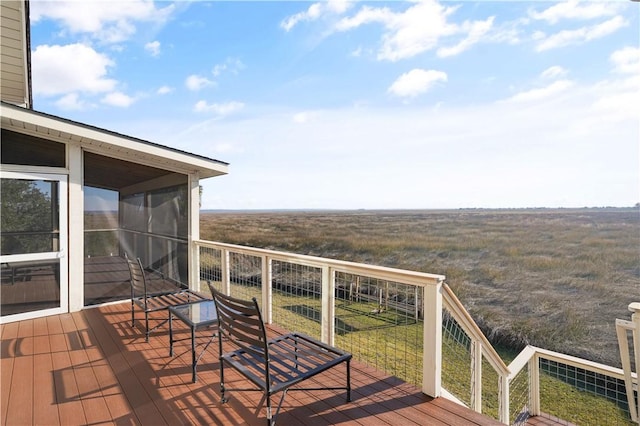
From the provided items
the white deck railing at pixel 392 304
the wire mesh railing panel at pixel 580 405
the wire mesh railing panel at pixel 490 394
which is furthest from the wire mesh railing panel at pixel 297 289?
the wire mesh railing panel at pixel 580 405

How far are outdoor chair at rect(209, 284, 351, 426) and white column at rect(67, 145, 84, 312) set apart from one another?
3.37m

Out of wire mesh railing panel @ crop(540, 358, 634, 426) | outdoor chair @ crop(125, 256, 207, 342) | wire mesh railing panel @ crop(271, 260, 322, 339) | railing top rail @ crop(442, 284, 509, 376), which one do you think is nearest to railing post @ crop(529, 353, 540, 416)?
railing top rail @ crop(442, 284, 509, 376)

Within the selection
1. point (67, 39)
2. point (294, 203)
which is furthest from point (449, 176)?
point (67, 39)

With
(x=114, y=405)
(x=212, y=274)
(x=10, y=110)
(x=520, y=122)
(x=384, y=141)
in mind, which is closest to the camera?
(x=114, y=405)

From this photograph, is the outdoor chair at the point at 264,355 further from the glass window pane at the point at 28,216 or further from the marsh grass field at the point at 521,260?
the marsh grass field at the point at 521,260

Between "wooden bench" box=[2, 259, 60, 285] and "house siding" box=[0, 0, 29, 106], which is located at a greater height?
"house siding" box=[0, 0, 29, 106]

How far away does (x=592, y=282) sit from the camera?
20.6m

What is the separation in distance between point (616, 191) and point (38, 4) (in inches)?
1197

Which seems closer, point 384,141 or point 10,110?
point 10,110

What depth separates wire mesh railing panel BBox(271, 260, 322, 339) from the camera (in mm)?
3795

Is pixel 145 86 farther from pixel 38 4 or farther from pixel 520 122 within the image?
pixel 520 122

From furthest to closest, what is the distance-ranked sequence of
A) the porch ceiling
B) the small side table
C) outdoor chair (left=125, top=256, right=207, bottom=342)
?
the porch ceiling → outdoor chair (left=125, top=256, right=207, bottom=342) → the small side table

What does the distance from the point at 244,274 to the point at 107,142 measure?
2580 millimetres

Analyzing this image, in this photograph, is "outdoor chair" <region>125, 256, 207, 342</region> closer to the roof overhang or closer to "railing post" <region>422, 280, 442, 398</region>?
the roof overhang
